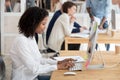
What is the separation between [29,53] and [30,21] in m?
0.28

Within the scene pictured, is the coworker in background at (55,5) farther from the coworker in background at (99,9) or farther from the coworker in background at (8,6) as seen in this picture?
the coworker in background at (8,6)

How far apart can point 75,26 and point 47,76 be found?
253 centimetres

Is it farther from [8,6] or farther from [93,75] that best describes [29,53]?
[8,6]

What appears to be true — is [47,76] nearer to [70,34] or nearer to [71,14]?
[70,34]

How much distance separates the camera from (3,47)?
5.77 meters

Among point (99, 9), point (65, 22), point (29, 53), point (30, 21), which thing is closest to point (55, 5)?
point (99, 9)

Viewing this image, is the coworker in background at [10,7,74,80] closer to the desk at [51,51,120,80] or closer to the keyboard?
the keyboard

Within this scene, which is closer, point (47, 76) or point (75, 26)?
point (47, 76)

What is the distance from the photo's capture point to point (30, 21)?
2.36 metres

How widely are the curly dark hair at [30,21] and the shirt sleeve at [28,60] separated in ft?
0.45

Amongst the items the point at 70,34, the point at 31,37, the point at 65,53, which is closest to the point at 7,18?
the point at 70,34

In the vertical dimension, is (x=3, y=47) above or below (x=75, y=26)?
below

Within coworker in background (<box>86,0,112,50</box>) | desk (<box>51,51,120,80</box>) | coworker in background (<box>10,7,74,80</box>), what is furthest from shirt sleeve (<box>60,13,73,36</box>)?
desk (<box>51,51,120,80</box>)

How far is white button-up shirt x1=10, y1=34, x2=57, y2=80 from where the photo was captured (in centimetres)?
223
